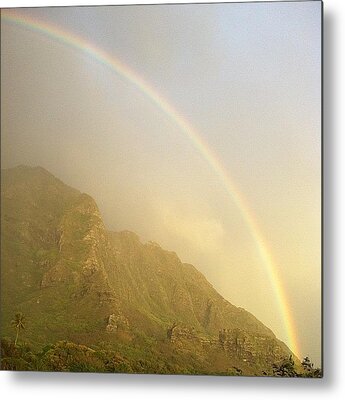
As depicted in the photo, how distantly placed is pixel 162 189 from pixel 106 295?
0.47 m

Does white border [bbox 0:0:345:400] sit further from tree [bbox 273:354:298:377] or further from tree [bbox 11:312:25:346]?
tree [bbox 11:312:25:346]

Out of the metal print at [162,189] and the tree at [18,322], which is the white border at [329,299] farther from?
the tree at [18,322]

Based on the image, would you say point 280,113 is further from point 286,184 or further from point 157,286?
point 157,286

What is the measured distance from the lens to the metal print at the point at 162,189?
3215 mm

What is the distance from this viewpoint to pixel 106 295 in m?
3.31

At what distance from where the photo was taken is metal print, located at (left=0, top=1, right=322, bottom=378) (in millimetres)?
3215

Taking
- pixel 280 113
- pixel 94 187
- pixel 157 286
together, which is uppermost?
pixel 280 113

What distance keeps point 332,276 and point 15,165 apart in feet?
4.30

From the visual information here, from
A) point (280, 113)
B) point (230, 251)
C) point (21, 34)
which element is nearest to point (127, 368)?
point (230, 251)

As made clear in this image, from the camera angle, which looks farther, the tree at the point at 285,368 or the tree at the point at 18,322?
the tree at the point at 18,322

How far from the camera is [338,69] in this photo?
10.6 feet

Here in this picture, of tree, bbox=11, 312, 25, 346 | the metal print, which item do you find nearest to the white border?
the metal print

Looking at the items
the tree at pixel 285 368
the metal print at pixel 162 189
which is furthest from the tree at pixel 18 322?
the tree at pixel 285 368

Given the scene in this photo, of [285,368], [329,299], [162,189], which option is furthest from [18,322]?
[329,299]
